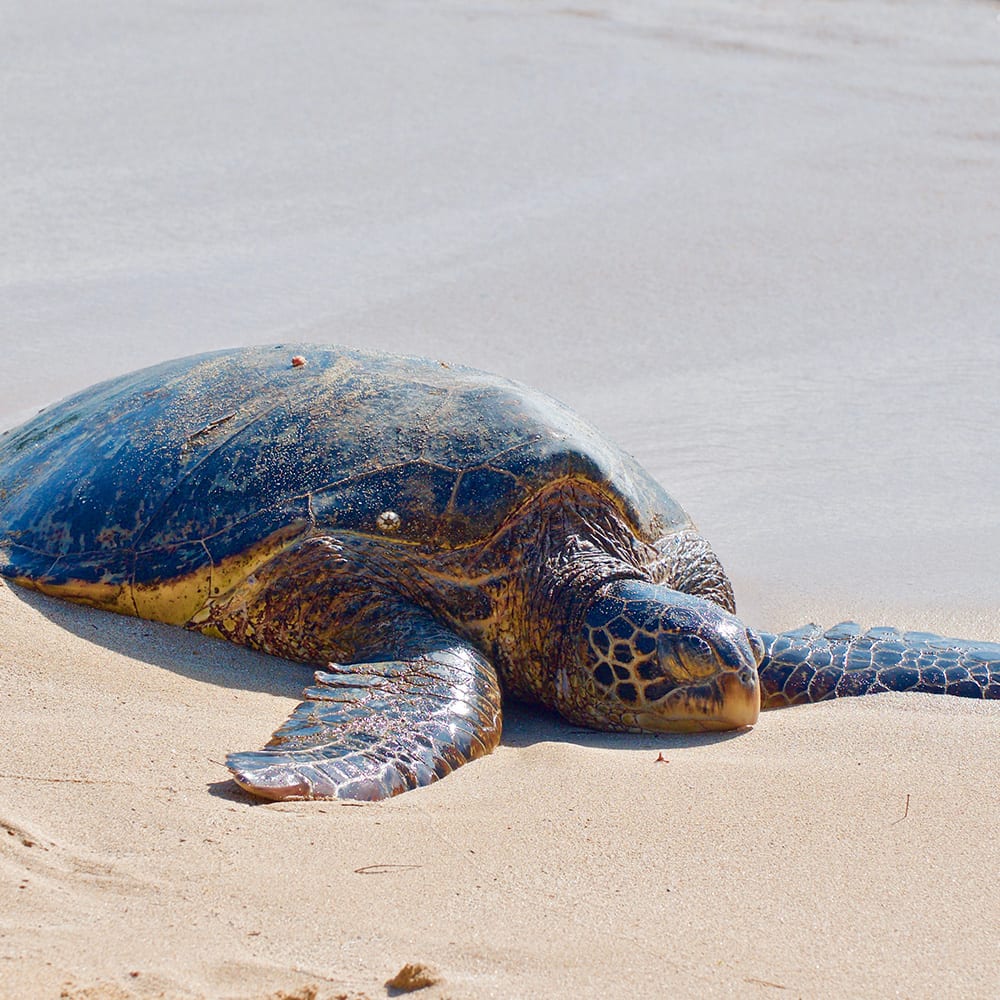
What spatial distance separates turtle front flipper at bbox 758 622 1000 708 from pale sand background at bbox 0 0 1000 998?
0.17 meters

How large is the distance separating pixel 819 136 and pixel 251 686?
7.08 metres

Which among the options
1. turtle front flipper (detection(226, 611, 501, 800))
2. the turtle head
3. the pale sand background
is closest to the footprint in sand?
the pale sand background

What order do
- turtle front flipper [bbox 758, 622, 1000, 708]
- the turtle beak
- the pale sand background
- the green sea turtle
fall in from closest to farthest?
1. the pale sand background
2. the turtle beak
3. the green sea turtle
4. turtle front flipper [bbox 758, 622, 1000, 708]

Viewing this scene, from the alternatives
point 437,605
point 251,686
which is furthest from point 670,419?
point 251,686

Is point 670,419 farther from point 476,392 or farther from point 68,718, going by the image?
point 68,718

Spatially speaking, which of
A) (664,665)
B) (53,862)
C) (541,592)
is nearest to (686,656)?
(664,665)

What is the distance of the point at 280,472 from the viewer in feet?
13.0

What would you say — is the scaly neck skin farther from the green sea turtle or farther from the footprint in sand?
the footprint in sand

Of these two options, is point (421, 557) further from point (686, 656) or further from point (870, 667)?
point (870, 667)

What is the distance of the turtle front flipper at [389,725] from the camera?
2.85 m

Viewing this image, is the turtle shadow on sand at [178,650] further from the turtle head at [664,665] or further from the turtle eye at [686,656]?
the turtle eye at [686,656]

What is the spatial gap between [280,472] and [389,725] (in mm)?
1053

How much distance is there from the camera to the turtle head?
3602 millimetres

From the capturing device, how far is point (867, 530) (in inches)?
214
